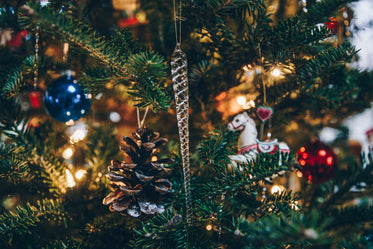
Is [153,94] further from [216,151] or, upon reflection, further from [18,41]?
[18,41]

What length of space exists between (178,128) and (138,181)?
0.50ft

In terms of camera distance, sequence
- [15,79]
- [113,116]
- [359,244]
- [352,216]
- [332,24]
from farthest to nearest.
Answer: [113,116]
[332,24]
[15,79]
[352,216]
[359,244]

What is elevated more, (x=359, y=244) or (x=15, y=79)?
(x=15, y=79)

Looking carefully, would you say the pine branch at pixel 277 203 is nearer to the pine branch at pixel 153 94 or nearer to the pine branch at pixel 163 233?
the pine branch at pixel 163 233

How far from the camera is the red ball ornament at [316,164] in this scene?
646 millimetres

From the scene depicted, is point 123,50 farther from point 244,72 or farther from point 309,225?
point 309,225

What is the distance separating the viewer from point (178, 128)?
590mm

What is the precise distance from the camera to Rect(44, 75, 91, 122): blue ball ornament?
61 cm

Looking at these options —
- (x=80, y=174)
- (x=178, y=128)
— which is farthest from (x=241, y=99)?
(x=80, y=174)

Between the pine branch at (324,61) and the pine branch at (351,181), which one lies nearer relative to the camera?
the pine branch at (351,181)

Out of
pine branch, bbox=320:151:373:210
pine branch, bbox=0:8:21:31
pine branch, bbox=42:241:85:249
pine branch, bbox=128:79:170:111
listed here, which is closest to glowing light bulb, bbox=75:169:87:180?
pine branch, bbox=42:241:85:249

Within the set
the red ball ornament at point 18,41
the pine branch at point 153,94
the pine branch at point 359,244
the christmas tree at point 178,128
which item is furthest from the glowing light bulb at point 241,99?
the red ball ornament at point 18,41

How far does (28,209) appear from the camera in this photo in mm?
505

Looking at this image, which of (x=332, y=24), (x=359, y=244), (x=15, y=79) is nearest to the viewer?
(x=359, y=244)
